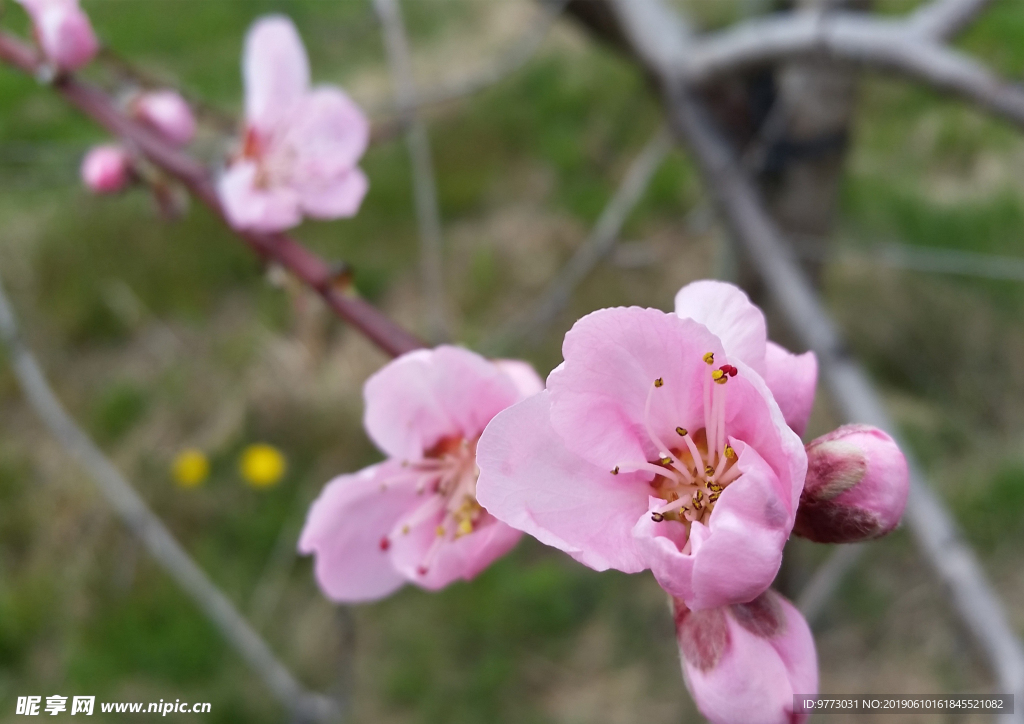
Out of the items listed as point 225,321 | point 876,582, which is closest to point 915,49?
point 876,582

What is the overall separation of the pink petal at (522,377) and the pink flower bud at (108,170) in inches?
19.2

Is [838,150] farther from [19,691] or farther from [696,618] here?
[19,691]

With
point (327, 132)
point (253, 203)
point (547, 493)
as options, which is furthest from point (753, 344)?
point (327, 132)

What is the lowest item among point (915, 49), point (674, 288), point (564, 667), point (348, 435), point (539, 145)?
point (564, 667)

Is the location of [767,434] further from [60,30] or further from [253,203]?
[60,30]

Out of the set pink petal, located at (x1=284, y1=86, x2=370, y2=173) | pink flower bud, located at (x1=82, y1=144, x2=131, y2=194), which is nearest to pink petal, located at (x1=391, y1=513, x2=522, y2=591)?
pink petal, located at (x1=284, y1=86, x2=370, y2=173)

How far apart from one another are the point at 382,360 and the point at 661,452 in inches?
58.7

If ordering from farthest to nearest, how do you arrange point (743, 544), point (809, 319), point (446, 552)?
point (809, 319)
point (446, 552)
point (743, 544)

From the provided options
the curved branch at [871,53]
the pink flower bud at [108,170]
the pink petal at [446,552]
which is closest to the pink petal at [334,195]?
the pink flower bud at [108,170]

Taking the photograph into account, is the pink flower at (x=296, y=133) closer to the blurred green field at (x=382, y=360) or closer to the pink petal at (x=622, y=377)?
the blurred green field at (x=382, y=360)

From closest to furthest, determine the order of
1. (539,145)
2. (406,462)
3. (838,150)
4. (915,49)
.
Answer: (406,462)
(915,49)
(838,150)
(539,145)

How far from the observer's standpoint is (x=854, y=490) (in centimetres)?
38

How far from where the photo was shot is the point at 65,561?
1637 mm

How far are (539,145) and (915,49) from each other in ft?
6.77
